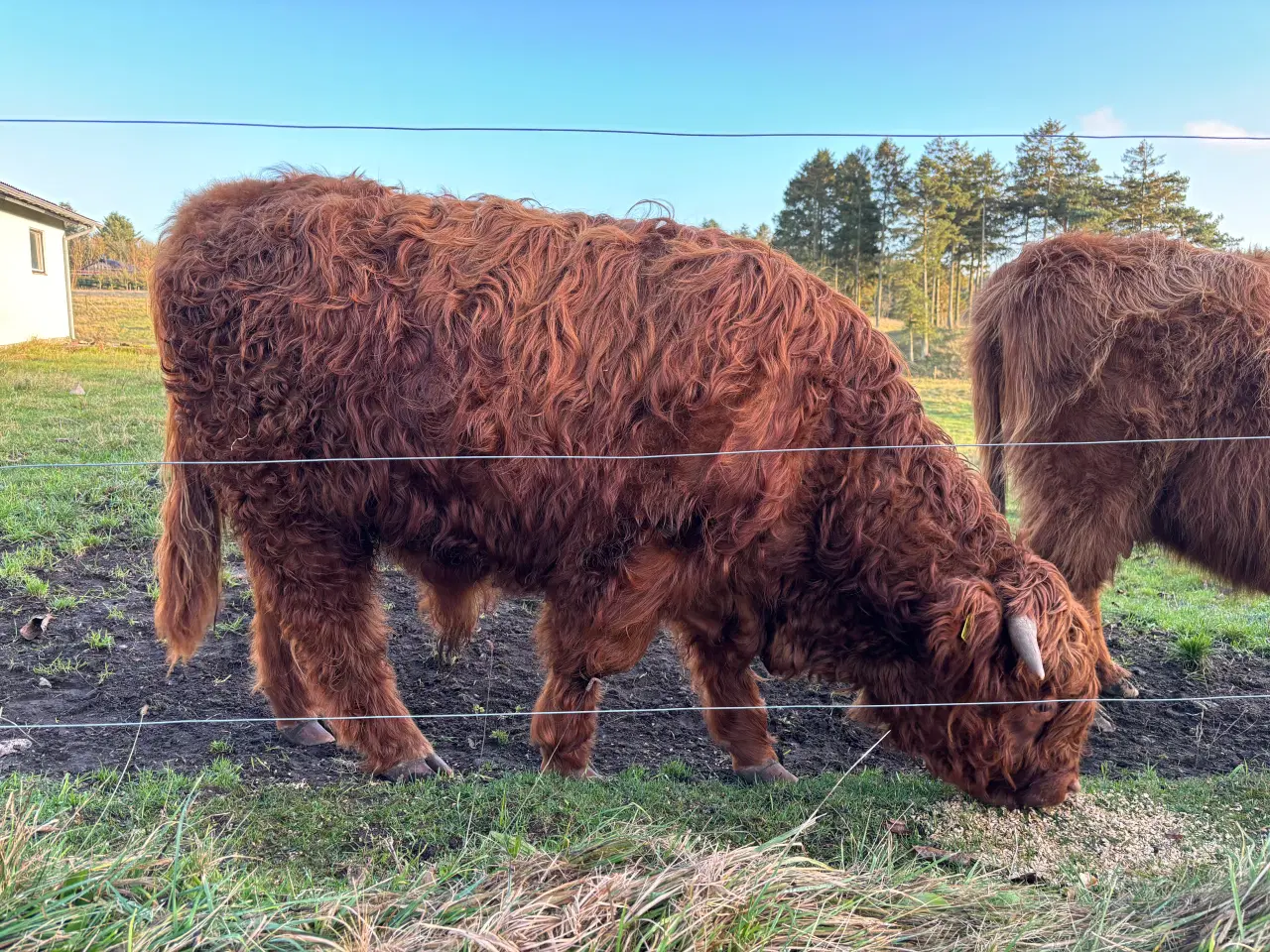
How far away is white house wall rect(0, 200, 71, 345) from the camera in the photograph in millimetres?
3805

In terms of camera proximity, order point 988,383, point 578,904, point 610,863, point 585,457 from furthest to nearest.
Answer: point 988,383 < point 585,457 < point 610,863 < point 578,904

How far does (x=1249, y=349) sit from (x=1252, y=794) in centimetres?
198

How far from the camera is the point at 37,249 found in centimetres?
398

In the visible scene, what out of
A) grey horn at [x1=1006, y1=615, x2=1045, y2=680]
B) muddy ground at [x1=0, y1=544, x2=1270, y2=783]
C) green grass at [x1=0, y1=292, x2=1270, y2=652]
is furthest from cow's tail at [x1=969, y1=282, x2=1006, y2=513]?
grey horn at [x1=1006, y1=615, x2=1045, y2=680]

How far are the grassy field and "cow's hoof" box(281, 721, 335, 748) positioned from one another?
0.31 m

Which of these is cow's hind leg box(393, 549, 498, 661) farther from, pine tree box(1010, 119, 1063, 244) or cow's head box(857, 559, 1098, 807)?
pine tree box(1010, 119, 1063, 244)

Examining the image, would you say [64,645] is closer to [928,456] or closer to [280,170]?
[280,170]

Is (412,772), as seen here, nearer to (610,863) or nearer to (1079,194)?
(610,863)

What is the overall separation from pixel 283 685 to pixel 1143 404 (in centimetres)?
414

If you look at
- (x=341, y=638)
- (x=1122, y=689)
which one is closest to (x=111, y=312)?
(x=341, y=638)

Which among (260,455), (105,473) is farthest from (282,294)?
(105,473)

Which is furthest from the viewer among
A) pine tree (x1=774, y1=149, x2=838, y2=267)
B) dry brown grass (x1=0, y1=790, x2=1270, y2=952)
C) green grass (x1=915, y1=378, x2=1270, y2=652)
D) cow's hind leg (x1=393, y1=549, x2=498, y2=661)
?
green grass (x1=915, y1=378, x2=1270, y2=652)

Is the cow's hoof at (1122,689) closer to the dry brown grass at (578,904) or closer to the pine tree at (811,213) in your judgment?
the dry brown grass at (578,904)

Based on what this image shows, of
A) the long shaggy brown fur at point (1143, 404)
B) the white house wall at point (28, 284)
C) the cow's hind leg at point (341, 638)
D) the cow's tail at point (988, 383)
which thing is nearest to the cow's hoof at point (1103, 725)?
the long shaggy brown fur at point (1143, 404)
